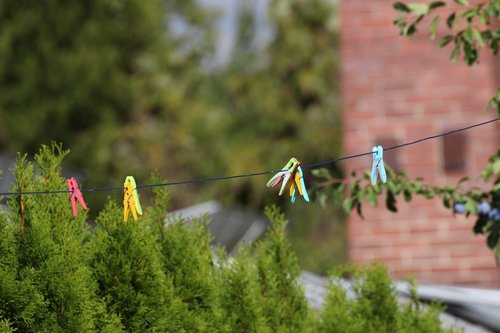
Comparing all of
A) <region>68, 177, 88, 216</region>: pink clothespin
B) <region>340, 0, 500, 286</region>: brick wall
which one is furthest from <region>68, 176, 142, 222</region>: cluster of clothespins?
<region>340, 0, 500, 286</region>: brick wall

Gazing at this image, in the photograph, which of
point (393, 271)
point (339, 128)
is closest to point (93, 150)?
point (339, 128)

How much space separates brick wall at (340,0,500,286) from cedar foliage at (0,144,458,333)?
15.7 ft

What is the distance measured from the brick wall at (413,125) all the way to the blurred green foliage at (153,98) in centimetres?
1826

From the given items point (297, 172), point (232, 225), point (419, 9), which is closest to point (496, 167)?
point (419, 9)

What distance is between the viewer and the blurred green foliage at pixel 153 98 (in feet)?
104

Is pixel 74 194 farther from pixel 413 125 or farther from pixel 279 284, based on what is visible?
pixel 413 125

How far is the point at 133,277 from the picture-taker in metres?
6.17

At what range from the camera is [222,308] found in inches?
268

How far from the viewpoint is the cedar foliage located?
5.77 m

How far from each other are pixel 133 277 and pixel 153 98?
27735 millimetres

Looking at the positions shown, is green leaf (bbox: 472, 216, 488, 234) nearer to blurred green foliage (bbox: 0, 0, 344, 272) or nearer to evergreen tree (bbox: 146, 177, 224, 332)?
evergreen tree (bbox: 146, 177, 224, 332)

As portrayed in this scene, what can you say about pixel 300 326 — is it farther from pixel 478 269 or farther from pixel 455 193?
pixel 478 269

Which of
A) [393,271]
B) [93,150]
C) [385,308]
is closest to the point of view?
[385,308]

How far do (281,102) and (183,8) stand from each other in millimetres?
6600
